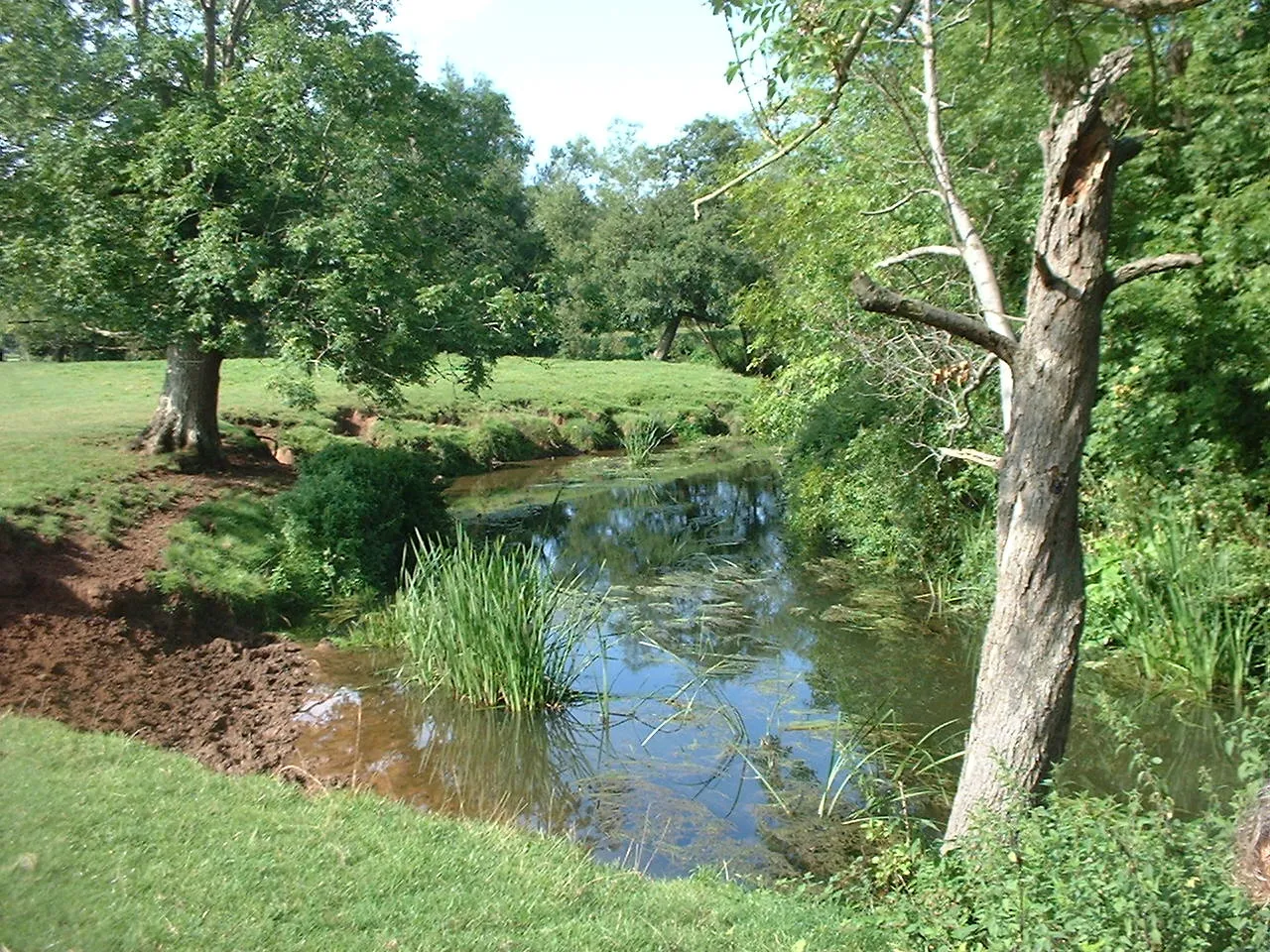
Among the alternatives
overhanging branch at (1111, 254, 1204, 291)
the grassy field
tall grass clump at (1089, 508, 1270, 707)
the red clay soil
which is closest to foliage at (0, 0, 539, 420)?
the grassy field

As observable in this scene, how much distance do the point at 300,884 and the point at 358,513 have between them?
8.23 metres

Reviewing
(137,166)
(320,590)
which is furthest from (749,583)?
(137,166)

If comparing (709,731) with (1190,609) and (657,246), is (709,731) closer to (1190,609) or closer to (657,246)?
(1190,609)

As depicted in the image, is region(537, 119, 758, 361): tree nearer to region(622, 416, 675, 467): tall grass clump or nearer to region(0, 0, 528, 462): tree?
region(622, 416, 675, 467): tall grass clump

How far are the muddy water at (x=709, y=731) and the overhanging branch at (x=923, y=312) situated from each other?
3653 mm

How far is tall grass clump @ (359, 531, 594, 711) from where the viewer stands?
924cm

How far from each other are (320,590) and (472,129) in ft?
31.1

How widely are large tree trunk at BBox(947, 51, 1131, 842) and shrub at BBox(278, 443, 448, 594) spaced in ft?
30.1

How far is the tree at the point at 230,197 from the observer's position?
11742mm

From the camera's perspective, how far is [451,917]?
14.8 ft

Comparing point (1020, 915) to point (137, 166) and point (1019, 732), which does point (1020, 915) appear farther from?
point (137, 166)

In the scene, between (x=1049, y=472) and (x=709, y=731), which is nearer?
(x=1049, y=472)

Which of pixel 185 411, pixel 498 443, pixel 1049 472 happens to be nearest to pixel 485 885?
pixel 1049 472

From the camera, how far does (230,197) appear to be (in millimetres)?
12656
